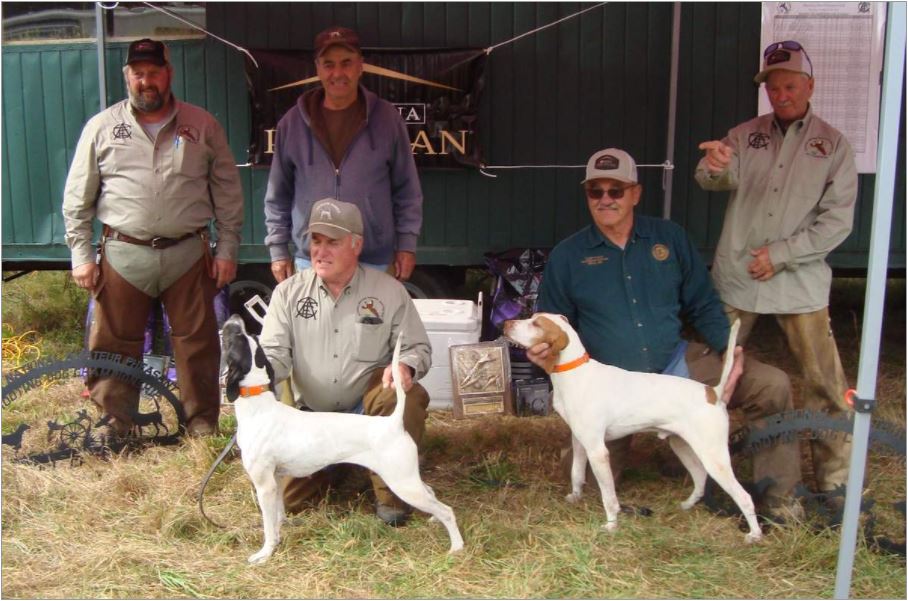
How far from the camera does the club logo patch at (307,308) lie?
10.8ft

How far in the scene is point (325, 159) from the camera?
3744 mm

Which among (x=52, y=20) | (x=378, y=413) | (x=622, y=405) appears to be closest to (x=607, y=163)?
(x=622, y=405)

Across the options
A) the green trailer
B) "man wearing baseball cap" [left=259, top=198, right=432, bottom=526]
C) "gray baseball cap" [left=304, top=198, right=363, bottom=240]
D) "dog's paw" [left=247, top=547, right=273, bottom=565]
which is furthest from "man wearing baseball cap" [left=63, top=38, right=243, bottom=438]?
the green trailer

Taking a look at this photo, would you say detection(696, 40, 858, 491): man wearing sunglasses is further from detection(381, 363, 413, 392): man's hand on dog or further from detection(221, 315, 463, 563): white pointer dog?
detection(221, 315, 463, 563): white pointer dog

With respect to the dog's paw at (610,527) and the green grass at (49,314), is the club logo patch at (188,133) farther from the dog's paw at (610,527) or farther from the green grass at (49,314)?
the green grass at (49,314)

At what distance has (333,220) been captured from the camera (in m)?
3.18

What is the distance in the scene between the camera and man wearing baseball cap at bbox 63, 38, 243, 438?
3.90 meters

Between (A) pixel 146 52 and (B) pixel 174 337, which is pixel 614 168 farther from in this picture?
(B) pixel 174 337

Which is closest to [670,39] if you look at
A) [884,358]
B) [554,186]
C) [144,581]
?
[554,186]

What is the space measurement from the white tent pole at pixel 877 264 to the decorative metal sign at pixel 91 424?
303 cm

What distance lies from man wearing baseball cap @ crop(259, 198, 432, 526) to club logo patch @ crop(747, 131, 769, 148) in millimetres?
1645

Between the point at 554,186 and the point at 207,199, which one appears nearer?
the point at 207,199

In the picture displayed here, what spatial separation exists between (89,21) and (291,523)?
4461mm

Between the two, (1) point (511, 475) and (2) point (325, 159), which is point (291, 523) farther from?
(2) point (325, 159)
